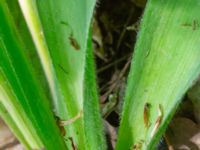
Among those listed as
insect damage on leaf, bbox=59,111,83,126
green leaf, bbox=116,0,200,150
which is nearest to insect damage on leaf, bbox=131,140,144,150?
green leaf, bbox=116,0,200,150

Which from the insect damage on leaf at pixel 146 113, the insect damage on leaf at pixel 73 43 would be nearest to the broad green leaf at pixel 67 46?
the insect damage on leaf at pixel 73 43

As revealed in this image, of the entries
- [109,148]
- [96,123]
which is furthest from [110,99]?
[96,123]

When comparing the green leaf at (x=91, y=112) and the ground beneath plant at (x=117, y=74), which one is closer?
the green leaf at (x=91, y=112)

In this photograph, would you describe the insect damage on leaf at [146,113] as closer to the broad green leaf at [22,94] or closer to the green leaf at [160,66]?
the green leaf at [160,66]

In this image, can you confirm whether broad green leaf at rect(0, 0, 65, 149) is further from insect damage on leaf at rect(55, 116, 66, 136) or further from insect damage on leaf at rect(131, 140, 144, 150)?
insect damage on leaf at rect(131, 140, 144, 150)

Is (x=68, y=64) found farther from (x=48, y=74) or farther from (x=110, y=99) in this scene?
(x=110, y=99)

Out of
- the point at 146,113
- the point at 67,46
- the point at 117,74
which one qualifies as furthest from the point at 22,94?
the point at 117,74
